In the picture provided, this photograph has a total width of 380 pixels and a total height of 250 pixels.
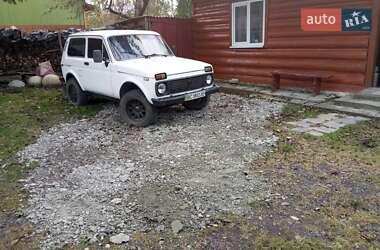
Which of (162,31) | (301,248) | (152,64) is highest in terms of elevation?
(162,31)

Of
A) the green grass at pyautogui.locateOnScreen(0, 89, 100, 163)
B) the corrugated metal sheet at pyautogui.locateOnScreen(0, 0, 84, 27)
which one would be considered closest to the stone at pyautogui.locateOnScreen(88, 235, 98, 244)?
the green grass at pyautogui.locateOnScreen(0, 89, 100, 163)

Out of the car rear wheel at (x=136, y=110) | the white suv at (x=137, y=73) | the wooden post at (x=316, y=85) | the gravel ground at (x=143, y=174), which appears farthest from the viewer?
the wooden post at (x=316, y=85)

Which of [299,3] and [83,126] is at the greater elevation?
[299,3]

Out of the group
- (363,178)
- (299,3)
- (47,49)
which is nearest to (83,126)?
(363,178)

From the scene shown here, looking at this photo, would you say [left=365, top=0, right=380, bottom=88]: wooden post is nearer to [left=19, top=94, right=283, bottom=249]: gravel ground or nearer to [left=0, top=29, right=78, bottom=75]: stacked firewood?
[left=19, top=94, right=283, bottom=249]: gravel ground

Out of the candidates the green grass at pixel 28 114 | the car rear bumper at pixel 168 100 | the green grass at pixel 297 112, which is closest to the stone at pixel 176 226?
the car rear bumper at pixel 168 100

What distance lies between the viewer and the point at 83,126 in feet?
23.7

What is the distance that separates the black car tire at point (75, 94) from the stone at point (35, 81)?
12.1ft

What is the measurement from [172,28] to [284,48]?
4.02 meters

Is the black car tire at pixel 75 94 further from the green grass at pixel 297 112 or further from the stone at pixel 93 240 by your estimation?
the stone at pixel 93 240

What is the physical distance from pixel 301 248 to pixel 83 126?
535 centimetres

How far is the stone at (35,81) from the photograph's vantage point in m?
12.1

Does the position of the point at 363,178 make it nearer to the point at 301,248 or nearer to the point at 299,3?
the point at 301,248

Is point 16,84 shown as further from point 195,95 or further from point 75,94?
point 195,95
